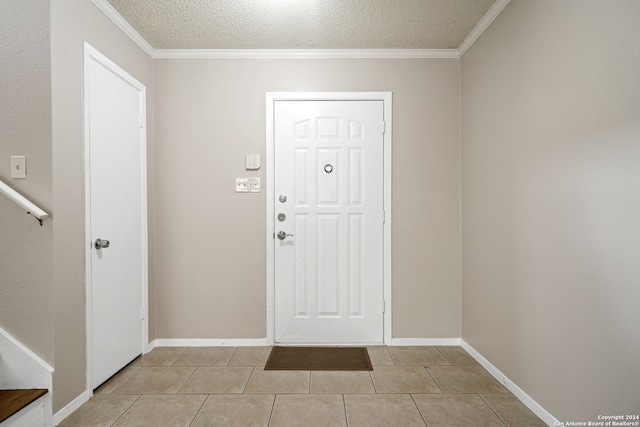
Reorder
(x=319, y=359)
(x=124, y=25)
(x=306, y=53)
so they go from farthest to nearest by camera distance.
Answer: (x=306, y=53), (x=319, y=359), (x=124, y=25)

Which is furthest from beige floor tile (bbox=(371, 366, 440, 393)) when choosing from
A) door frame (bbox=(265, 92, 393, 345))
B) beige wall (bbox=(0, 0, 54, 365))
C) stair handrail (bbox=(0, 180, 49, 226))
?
stair handrail (bbox=(0, 180, 49, 226))

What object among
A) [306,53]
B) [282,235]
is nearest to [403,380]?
[282,235]

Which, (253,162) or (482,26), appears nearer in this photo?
(482,26)

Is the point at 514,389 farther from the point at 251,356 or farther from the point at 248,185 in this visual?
the point at 248,185

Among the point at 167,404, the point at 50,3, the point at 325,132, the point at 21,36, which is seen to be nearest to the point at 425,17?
the point at 325,132

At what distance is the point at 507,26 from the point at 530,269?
59.9 inches

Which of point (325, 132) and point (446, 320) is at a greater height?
point (325, 132)

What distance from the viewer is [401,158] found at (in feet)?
9.13

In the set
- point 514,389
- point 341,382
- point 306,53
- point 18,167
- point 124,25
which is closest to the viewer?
point 18,167

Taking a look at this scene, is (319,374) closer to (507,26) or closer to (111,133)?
(111,133)

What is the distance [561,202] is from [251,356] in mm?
2289

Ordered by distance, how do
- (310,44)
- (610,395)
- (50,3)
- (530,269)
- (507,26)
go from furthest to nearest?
(310,44), (507,26), (530,269), (50,3), (610,395)

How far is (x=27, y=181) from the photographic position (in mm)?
1727

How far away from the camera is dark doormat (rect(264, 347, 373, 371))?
2373 mm
